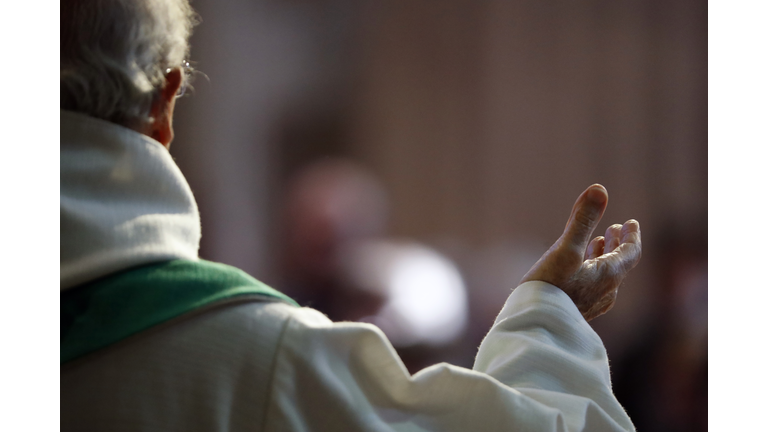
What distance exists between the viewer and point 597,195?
0.69 m

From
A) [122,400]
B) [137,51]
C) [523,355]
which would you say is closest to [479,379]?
[523,355]

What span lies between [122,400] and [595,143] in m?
2.10

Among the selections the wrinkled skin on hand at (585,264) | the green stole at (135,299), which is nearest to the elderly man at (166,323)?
the green stole at (135,299)

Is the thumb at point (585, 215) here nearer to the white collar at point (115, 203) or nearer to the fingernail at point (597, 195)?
the fingernail at point (597, 195)

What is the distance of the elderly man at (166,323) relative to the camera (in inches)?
15.7

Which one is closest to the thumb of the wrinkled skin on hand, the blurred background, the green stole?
the wrinkled skin on hand

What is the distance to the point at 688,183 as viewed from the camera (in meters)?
2.14

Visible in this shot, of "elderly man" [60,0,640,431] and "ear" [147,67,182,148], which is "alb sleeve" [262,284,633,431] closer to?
"elderly man" [60,0,640,431]

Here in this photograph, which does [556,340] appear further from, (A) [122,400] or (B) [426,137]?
(B) [426,137]

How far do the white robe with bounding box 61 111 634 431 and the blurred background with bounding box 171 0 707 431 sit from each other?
175 cm

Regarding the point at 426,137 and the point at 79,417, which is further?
the point at 426,137

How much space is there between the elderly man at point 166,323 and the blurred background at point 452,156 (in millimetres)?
1725

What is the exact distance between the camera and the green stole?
40 centimetres

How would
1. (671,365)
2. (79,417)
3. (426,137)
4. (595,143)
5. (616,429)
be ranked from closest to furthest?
1. (79,417)
2. (616,429)
3. (671,365)
4. (595,143)
5. (426,137)
